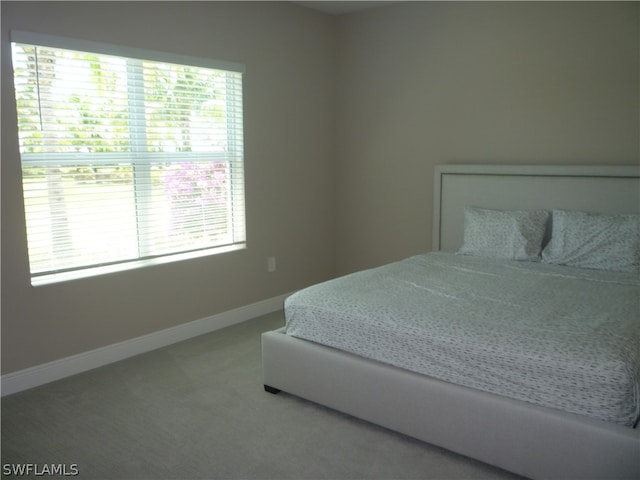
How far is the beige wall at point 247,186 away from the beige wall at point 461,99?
29cm

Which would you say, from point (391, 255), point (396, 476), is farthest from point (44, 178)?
point (391, 255)

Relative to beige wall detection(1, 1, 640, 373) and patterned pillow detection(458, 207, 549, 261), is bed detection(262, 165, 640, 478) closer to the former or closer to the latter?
patterned pillow detection(458, 207, 549, 261)

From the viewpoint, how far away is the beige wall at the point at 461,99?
351 cm

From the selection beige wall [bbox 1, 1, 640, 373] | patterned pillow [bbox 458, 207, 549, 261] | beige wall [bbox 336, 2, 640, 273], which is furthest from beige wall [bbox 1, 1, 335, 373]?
patterned pillow [bbox 458, 207, 549, 261]

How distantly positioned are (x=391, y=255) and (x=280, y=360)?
83.5 inches

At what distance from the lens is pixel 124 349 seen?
136 inches

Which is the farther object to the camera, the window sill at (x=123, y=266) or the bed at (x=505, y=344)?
the window sill at (x=123, y=266)

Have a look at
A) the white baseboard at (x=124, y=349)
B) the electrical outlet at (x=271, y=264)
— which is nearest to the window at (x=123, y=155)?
the electrical outlet at (x=271, y=264)

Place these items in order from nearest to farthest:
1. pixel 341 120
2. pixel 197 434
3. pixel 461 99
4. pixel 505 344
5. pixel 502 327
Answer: pixel 505 344, pixel 502 327, pixel 197 434, pixel 461 99, pixel 341 120

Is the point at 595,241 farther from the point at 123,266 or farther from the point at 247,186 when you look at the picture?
the point at 123,266

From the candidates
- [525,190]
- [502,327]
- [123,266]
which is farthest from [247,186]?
[502,327]

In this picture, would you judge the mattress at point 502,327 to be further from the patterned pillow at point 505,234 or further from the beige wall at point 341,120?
the beige wall at point 341,120

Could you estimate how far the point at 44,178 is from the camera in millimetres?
3012

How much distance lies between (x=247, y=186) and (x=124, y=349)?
59.7 inches
